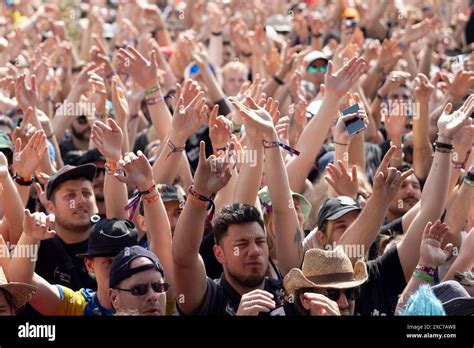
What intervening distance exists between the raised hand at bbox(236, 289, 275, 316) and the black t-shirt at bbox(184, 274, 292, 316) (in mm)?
482

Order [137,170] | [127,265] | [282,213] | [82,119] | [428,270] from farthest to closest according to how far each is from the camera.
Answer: [82,119], [282,213], [137,170], [428,270], [127,265]

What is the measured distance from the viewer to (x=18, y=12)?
13.9m

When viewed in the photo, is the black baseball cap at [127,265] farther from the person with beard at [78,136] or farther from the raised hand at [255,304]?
the person with beard at [78,136]

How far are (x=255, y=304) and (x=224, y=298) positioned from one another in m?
0.74

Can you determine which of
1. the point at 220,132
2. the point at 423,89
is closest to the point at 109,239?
the point at 220,132

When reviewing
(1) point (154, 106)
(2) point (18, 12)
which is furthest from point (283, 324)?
(2) point (18, 12)

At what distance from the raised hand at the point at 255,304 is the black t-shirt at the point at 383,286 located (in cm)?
89

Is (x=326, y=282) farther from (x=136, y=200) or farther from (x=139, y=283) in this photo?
(x=136, y=200)

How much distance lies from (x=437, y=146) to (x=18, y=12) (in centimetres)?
888

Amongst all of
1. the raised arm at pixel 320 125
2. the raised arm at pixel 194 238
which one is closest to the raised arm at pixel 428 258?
the raised arm at pixel 194 238

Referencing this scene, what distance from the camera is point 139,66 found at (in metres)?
7.38

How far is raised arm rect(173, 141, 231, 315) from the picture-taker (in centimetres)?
539

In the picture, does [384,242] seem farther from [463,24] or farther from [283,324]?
[463,24]

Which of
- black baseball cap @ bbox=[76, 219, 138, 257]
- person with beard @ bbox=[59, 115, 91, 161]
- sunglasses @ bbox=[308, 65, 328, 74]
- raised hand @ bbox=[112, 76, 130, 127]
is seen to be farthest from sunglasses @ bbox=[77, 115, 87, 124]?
black baseball cap @ bbox=[76, 219, 138, 257]
